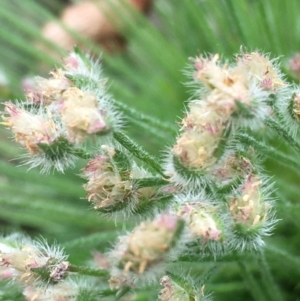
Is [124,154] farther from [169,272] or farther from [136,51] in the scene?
[136,51]

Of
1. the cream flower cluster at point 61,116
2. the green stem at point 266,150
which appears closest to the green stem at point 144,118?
the cream flower cluster at point 61,116

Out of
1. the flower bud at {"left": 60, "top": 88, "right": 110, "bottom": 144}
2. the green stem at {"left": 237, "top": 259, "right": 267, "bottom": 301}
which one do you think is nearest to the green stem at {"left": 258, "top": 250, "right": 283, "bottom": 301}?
the green stem at {"left": 237, "top": 259, "right": 267, "bottom": 301}

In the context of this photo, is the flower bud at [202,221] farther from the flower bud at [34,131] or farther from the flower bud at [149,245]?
the flower bud at [34,131]

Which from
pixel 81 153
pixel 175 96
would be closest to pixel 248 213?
pixel 81 153

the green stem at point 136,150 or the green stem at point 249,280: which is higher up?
the green stem at point 136,150

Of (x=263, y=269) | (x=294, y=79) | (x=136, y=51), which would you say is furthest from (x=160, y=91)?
(x=263, y=269)
